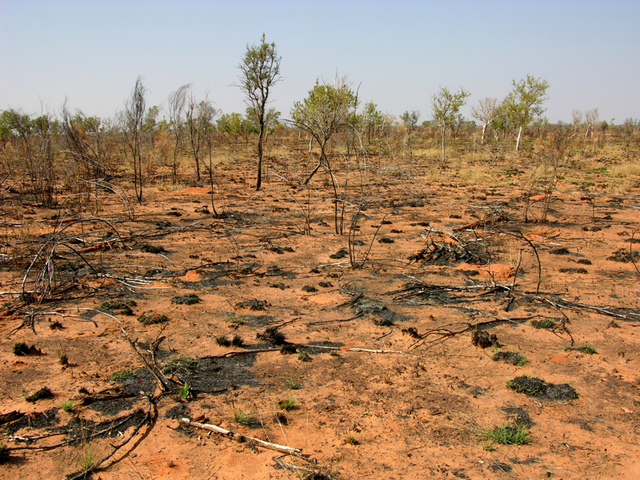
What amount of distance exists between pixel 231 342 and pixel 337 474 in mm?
2033

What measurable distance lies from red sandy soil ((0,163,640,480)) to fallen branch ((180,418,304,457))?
0.16 ft

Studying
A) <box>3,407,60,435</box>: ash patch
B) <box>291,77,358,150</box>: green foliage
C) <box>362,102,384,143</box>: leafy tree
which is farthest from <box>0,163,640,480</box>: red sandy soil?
<box>362,102,384,143</box>: leafy tree

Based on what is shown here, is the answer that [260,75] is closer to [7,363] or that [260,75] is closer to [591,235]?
[591,235]

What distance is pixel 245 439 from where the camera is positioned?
9.29ft

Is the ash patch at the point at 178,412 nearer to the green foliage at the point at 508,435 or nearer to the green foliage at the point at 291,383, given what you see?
the green foliage at the point at 291,383

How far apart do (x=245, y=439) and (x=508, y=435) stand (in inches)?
73.3

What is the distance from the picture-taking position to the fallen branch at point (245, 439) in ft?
8.87

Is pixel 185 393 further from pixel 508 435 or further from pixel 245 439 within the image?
pixel 508 435

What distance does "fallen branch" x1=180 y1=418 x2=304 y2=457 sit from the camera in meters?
2.70

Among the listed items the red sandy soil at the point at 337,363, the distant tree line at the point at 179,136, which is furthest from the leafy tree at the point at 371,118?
the red sandy soil at the point at 337,363

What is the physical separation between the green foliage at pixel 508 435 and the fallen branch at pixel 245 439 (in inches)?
52.8

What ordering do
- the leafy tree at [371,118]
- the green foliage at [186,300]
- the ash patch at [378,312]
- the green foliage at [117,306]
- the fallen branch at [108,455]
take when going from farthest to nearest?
1. the leafy tree at [371,118]
2. the green foliage at [186,300]
3. the ash patch at [378,312]
4. the green foliage at [117,306]
5. the fallen branch at [108,455]

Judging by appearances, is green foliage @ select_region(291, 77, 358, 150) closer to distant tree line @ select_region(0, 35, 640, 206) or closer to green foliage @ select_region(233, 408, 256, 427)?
distant tree line @ select_region(0, 35, 640, 206)

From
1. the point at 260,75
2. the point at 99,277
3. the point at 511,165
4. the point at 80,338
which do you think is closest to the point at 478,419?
the point at 80,338
